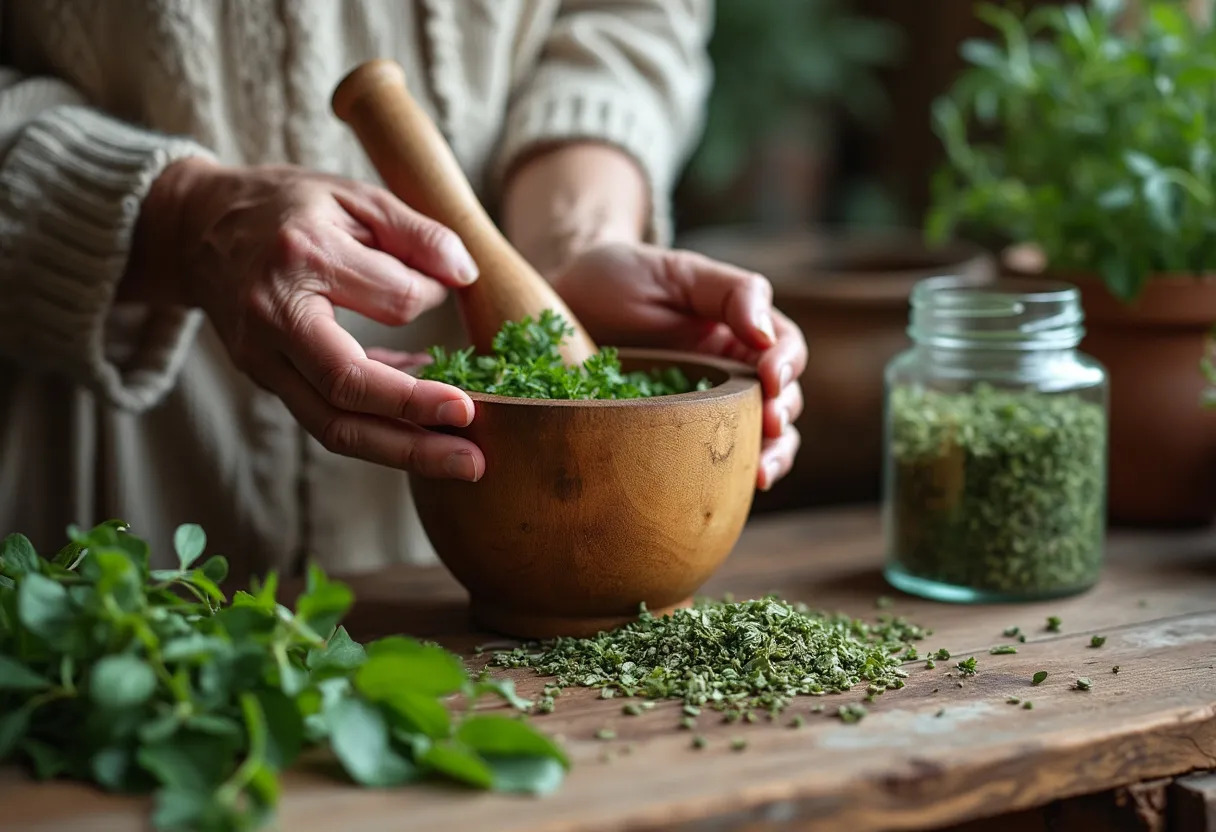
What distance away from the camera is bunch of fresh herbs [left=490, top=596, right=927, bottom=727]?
2.90ft

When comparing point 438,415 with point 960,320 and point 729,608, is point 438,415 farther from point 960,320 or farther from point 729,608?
point 960,320

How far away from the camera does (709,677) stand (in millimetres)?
902

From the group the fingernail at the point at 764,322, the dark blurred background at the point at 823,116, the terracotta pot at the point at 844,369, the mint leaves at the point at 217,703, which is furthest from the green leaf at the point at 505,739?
the dark blurred background at the point at 823,116

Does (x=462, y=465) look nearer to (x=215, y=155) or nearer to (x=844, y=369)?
(x=215, y=155)

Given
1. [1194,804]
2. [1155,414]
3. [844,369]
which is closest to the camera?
[1194,804]

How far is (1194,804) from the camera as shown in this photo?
823mm

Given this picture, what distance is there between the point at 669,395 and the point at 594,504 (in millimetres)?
113

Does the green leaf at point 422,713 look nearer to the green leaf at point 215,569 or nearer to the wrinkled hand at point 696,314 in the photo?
the green leaf at point 215,569

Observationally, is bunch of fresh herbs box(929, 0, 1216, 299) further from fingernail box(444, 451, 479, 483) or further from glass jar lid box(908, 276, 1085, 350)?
fingernail box(444, 451, 479, 483)

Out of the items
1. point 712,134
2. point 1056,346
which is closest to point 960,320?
point 1056,346

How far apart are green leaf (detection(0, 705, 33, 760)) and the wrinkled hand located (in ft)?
2.01

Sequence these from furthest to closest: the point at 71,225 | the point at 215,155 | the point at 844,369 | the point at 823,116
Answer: the point at 823,116 → the point at 844,369 → the point at 215,155 → the point at 71,225

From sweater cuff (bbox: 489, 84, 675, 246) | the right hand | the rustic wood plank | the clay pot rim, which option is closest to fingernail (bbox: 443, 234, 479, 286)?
the right hand

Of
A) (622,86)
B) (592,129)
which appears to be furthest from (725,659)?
(622,86)
